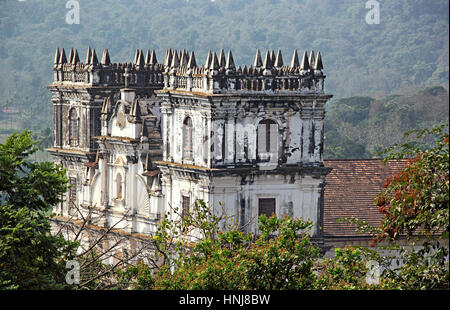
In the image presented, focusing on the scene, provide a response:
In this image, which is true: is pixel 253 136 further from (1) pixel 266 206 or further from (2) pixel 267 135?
(1) pixel 266 206

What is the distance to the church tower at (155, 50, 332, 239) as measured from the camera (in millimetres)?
40781

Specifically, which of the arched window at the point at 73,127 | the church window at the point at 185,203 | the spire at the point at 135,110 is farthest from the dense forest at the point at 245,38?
the church window at the point at 185,203

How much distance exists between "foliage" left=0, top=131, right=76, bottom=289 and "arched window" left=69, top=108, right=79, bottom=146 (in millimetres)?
21866

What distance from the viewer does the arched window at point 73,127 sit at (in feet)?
173

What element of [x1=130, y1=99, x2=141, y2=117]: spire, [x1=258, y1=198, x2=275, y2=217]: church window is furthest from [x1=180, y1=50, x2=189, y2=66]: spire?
[x1=258, y1=198, x2=275, y2=217]: church window

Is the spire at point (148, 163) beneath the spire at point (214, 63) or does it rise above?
beneath

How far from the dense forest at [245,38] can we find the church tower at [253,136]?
73398 millimetres

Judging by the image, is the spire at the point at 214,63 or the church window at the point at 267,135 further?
the church window at the point at 267,135

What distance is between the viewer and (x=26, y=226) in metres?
28.3

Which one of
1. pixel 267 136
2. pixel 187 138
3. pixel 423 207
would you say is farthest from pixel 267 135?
pixel 423 207

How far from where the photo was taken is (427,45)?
13375cm

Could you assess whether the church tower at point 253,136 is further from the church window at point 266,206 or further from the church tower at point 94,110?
the church tower at point 94,110
